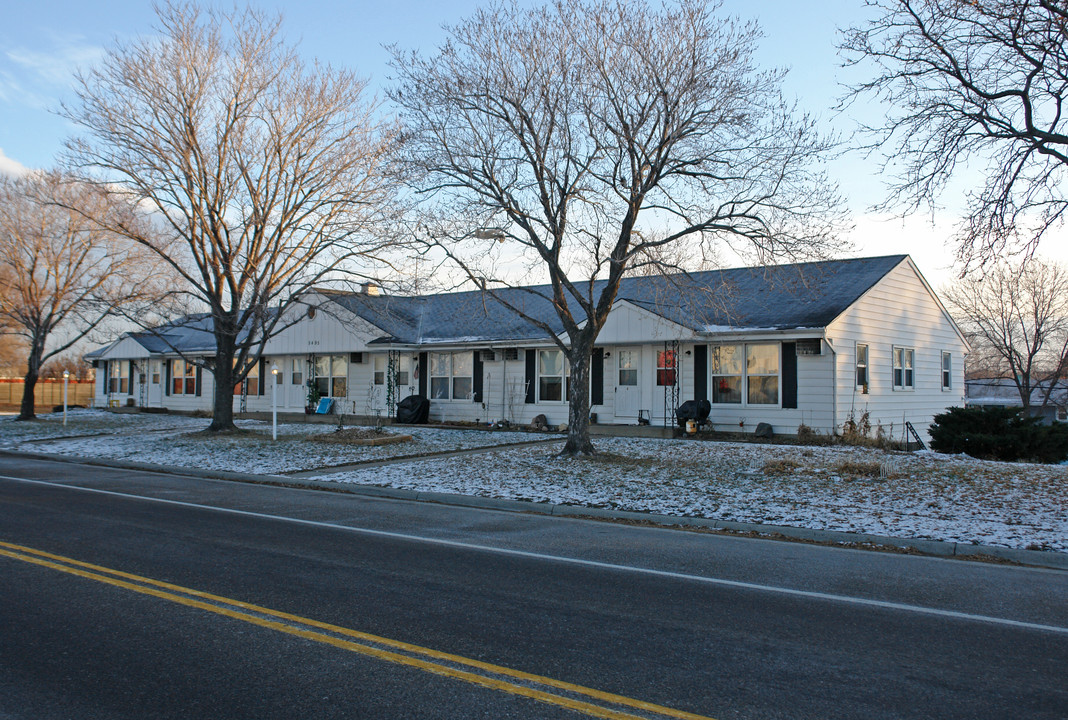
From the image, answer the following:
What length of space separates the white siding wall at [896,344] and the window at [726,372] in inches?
103

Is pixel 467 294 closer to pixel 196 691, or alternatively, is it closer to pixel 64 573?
pixel 64 573

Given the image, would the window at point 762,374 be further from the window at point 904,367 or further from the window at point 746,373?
the window at point 904,367

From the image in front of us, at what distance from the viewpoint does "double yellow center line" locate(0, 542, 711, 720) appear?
4.18 m

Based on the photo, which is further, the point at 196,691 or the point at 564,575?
the point at 564,575

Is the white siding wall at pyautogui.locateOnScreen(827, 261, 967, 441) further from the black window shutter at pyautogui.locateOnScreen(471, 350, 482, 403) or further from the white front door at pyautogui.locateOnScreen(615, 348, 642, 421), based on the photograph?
the black window shutter at pyautogui.locateOnScreen(471, 350, 482, 403)

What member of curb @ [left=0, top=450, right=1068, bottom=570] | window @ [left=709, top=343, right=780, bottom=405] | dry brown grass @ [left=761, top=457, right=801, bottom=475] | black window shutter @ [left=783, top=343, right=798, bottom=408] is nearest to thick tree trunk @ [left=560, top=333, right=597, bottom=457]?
dry brown grass @ [left=761, top=457, right=801, bottom=475]

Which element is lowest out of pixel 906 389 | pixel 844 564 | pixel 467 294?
pixel 844 564

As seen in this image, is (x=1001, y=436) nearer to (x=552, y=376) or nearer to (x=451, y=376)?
(x=552, y=376)

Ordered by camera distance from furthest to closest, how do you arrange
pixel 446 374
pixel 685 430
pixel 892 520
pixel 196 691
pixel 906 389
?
pixel 446 374
pixel 906 389
pixel 685 430
pixel 892 520
pixel 196 691

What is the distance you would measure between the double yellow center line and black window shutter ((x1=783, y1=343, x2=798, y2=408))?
1654 cm

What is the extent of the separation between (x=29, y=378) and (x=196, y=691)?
112ft

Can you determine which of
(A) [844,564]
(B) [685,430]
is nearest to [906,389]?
(B) [685,430]

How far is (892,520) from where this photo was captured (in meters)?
9.98

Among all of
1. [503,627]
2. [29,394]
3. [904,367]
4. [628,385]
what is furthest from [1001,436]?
[29,394]
